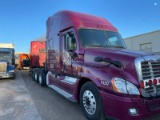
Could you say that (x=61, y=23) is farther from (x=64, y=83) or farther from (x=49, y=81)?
(x=49, y=81)

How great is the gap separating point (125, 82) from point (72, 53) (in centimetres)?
221

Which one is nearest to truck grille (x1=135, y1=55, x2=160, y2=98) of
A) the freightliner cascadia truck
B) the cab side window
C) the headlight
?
the freightliner cascadia truck

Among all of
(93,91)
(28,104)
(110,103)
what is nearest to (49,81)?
(28,104)

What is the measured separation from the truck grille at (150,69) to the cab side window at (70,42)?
2201mm

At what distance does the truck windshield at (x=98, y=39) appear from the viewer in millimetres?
5082

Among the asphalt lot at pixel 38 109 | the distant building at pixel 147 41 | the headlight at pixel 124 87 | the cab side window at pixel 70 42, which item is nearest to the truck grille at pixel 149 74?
the headlight at pixel 124 87

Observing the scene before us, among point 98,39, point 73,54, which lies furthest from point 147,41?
point 73,54

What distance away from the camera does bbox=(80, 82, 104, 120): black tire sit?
4039mm

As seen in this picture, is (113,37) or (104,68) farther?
(113,37)

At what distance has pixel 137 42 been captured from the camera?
28.3m

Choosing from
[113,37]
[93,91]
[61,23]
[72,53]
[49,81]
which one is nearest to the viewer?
[93,91]

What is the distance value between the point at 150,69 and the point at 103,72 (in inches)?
39.0

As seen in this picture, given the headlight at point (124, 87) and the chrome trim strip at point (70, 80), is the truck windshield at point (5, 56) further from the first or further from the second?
the headlight at point (124, 87)

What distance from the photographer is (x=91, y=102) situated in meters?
4.32
